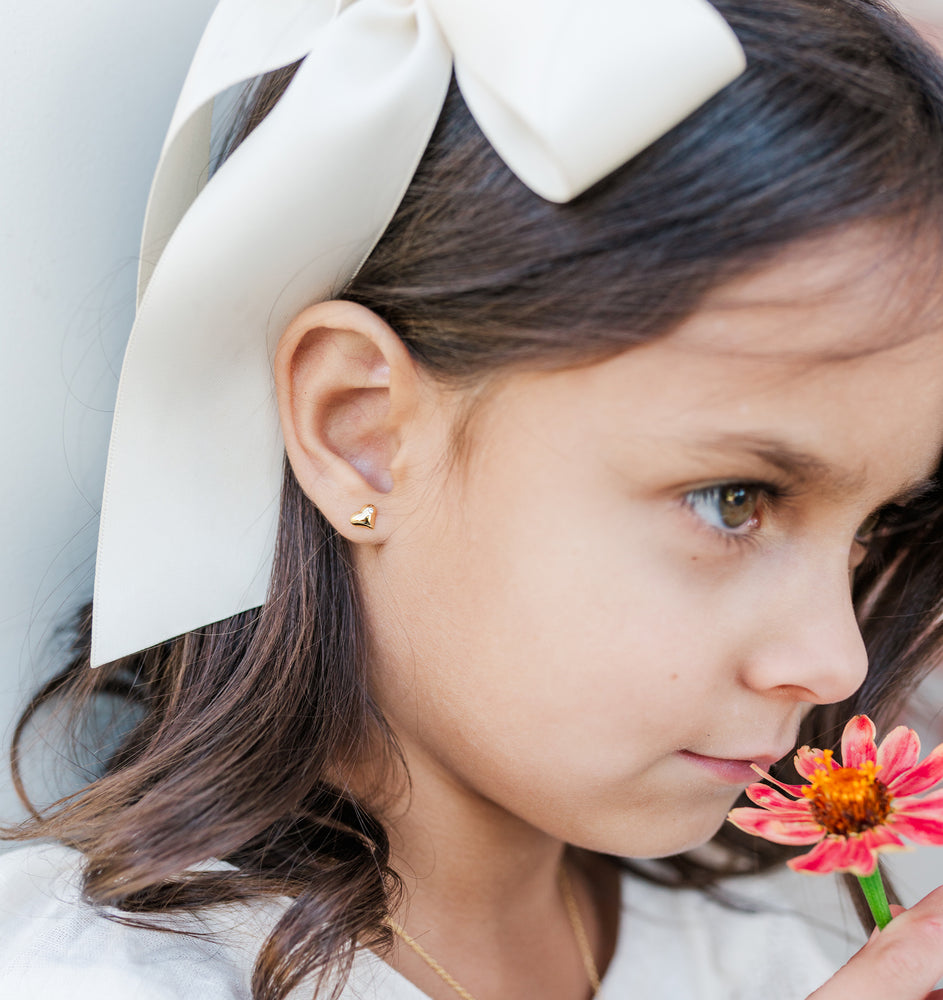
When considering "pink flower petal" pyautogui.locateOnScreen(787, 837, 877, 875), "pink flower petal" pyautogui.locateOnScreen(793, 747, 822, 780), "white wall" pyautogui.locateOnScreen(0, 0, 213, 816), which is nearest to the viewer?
"pink flower petal" pyautogui.locateOnScreen(787, 837, 877, 875)

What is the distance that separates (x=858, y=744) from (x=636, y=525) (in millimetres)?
176

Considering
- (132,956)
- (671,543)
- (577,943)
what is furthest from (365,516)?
(577,943)

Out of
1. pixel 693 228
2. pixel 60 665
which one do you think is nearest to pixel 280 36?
pixel 693 228

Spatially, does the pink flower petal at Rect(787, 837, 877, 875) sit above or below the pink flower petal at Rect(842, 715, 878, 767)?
above

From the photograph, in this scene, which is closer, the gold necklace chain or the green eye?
the green eye

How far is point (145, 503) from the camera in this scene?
68cm

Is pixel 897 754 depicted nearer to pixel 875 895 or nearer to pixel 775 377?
pixel 875 895

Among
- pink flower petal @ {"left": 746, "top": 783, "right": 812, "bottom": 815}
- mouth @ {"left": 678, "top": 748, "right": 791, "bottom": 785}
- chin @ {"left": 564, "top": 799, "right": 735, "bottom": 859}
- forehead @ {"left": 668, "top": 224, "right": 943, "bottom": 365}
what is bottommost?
chin @ {"left": 564, "top": 799, "right": 735, "bottom": 859}

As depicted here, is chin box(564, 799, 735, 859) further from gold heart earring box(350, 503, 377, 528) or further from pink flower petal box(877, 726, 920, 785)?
gold heart earring box(350, 503, 377, 528)

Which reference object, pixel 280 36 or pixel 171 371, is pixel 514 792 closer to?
pixel 171 371

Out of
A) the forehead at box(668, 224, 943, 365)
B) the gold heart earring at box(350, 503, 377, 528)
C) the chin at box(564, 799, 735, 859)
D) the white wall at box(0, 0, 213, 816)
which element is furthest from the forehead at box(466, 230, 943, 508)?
the white wall at box(0, 0, 213, 816)

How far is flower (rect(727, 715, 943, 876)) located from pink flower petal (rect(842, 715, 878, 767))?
0.01 m

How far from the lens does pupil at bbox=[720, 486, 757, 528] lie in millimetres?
609

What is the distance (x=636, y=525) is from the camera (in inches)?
23.3
